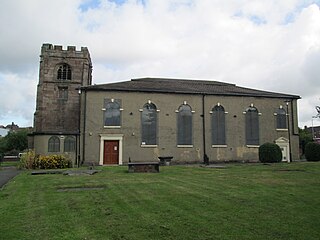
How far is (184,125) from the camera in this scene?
29.3 meters

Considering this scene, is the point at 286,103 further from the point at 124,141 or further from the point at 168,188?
the point at 168,188

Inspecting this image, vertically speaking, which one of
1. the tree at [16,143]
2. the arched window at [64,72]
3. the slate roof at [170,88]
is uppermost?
the arched window at [64,72]

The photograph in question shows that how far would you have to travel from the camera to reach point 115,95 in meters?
28.4

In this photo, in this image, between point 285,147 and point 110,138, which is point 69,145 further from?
point 285,147

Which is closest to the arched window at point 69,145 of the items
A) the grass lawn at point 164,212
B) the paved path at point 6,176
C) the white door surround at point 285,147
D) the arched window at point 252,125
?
the paved path at point 6,176

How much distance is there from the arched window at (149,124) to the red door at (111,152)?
2.38 metres

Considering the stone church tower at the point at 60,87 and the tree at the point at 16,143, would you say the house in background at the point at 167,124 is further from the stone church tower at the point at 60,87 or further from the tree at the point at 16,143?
the tree at the point at 16,143

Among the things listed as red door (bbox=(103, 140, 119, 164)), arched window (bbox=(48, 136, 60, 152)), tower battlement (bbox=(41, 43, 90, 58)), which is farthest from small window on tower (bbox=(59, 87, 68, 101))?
red door (bbox=(103, 140, 119, 164))

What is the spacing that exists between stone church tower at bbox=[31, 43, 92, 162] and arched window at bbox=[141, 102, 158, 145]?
26.8 feet

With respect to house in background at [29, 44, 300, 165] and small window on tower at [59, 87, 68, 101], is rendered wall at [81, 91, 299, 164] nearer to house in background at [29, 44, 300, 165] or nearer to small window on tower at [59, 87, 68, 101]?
house in background at [29, 44, 300, 165]

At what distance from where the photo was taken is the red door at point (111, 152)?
27.5 m

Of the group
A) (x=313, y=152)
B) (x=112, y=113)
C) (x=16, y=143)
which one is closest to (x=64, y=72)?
(x=112, y=113)

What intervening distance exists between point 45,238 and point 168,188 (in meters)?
6.04

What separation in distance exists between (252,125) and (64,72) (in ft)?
70.5
